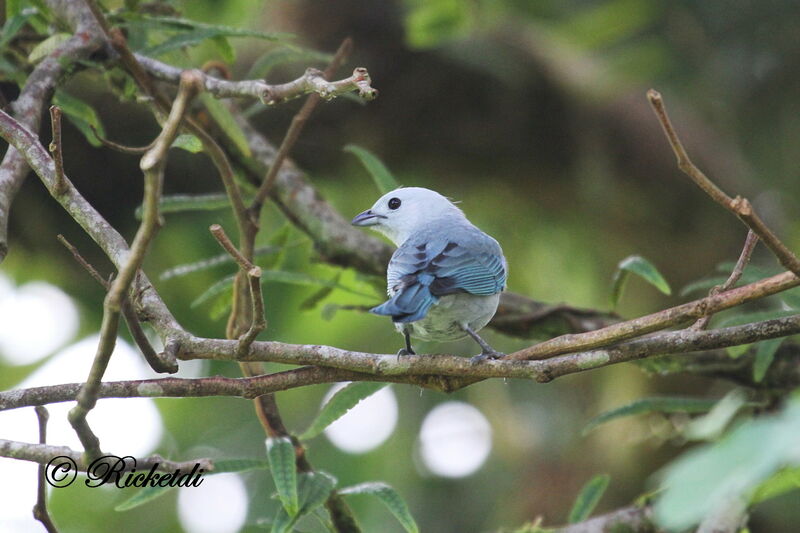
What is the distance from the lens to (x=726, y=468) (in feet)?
2.61

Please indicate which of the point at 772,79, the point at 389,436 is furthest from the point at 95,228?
the point at 772,79

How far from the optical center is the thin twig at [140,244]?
1.36 meters

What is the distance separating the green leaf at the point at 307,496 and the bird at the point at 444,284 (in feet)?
1.50

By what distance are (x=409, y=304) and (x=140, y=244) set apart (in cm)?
117

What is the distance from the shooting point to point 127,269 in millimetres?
1466

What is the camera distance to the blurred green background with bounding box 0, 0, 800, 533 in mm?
5008

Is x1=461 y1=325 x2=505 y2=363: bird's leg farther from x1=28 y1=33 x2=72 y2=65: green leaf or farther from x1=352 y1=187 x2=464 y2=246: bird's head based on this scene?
x1=28 y1=33 x2=72 y2=65: green leaf

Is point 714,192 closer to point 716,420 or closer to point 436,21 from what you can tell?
point 716,420

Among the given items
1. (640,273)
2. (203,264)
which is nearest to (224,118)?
(203,264)

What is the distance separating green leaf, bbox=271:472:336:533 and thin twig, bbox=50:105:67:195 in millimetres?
1030

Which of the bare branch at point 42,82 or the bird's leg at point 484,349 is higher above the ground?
the bare branch at point 42,82

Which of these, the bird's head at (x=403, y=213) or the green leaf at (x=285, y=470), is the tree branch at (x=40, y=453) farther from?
the bird's head at (x=403, y=213)

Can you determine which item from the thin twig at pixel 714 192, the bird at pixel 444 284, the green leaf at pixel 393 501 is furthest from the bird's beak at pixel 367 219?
the thin twig at pixel 714 192

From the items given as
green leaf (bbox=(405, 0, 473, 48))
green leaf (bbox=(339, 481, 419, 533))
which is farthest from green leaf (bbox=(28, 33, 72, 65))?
green leaf (bbox=(405, 0, 473, 48))
